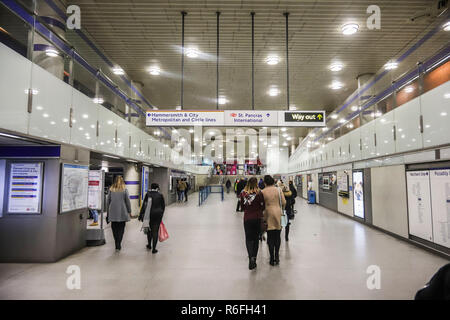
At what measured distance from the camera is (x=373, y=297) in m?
3.30

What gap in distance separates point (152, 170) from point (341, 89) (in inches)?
386

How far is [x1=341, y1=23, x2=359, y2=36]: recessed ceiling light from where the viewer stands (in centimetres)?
603

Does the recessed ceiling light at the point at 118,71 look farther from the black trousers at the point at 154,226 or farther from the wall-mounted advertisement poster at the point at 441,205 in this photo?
the wall-mounted advertisement poster at the point at 441,205

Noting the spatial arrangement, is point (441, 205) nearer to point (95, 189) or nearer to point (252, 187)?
point (252, 187)

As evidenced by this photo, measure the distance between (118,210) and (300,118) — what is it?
176 inches

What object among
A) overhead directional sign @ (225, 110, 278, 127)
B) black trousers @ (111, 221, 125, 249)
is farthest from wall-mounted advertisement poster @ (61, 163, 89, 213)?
overhead directional sign @ (225, 110, 278, 127)

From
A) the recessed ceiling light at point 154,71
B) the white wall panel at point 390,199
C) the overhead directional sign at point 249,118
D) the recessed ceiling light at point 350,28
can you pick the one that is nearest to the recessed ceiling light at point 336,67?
the recessed ceiling light at point 350,28

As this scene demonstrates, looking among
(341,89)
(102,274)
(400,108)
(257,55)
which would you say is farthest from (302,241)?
(341,89)

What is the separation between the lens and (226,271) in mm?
4234

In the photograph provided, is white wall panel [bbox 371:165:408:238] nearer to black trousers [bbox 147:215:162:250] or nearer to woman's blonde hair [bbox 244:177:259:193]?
woman's blonde hair [bbox 244:177:259:193]

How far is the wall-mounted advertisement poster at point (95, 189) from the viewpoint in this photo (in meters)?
6.36

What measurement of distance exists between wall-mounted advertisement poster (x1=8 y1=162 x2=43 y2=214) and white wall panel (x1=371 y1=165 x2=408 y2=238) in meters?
8.03

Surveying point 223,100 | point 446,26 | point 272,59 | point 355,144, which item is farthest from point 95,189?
point 446,26

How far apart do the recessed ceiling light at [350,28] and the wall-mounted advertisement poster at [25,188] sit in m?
7.11
